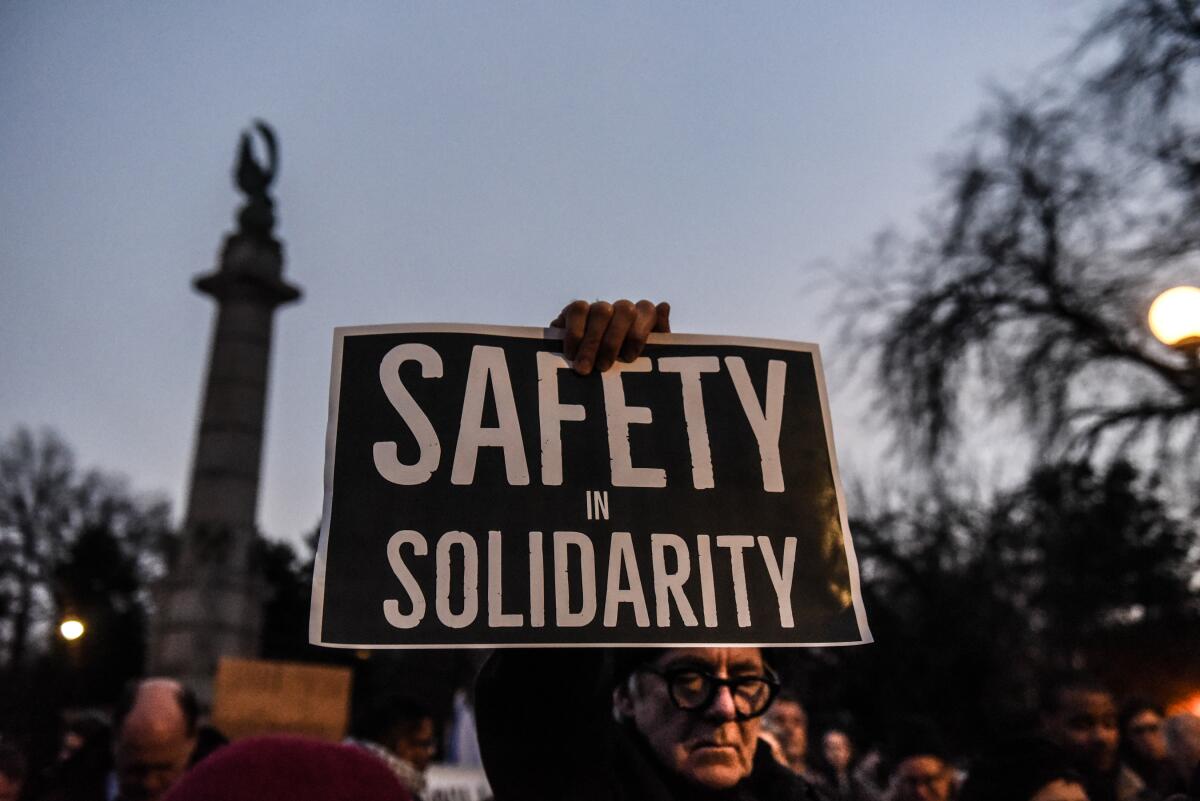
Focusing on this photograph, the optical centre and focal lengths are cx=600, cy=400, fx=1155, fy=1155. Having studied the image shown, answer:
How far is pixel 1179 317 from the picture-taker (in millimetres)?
6066

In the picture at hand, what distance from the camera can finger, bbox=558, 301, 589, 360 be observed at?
6.82 feet

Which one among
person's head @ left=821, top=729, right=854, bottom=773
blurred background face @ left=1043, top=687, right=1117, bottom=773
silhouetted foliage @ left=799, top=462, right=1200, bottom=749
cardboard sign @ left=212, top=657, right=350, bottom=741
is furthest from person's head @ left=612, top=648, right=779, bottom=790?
cardboard sign @ left=212, top=657, right=350, bottom=741

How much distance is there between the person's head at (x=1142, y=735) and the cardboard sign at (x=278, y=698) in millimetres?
6293

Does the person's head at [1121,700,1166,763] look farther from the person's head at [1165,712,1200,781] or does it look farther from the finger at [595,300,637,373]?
the finger at [595,300,637,373]

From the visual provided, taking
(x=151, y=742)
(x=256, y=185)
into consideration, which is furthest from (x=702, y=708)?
(x=256, y=185)

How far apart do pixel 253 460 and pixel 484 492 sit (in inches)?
635

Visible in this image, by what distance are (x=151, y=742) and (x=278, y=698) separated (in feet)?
20.6

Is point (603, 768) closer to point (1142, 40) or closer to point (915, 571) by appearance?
point (1142, 40)

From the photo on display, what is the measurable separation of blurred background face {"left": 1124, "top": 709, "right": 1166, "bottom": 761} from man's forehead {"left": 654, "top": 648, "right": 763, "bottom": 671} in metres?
3.57

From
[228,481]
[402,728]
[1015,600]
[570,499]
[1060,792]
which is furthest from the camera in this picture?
[1015,600]

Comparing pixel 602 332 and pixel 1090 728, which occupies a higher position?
pixel 602 332

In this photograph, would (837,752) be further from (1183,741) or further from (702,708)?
(702,708)

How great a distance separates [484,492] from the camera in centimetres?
199

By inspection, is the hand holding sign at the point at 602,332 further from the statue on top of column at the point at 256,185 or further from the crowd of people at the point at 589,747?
the statue on top of column at the point at 256,185
